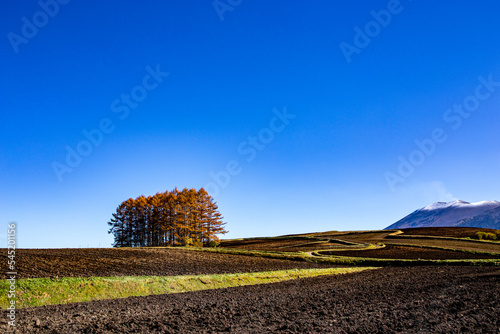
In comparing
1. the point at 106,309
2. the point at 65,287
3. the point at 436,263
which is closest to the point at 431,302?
the point at 106,309

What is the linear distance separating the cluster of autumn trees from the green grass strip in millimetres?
48097

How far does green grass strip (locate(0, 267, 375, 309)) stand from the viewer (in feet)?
53.2

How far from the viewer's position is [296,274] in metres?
28.5

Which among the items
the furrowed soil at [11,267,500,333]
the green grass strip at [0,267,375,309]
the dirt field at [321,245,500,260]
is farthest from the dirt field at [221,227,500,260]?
the furrowed soil at [11,267,500,333]

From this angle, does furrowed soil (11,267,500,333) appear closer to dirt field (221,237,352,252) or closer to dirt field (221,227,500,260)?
dirt field (221,227,500,260)

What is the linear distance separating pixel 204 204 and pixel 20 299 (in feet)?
204

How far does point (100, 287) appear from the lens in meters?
18.4

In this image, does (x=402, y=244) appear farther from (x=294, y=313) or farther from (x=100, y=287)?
(x=100, y=287)

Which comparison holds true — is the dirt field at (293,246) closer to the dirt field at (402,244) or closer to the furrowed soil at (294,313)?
the dirt field at (402,244)

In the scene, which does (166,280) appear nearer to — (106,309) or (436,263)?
(106,309)

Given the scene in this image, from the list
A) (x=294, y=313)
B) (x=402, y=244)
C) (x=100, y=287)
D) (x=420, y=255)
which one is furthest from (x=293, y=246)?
(x=294, y=313)

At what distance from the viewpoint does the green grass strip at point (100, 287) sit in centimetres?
1620

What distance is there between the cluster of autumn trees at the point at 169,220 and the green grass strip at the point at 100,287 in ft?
158

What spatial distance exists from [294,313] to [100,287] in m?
10.9
